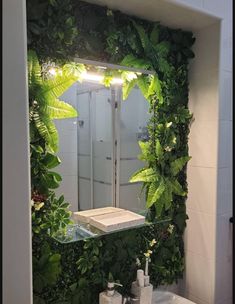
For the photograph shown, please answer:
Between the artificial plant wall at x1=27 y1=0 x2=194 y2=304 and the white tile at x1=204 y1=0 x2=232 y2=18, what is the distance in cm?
21

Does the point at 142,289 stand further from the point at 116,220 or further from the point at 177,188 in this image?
the point at 177,188

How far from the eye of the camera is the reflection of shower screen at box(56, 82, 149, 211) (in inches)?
53.7

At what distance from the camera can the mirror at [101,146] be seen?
135cm

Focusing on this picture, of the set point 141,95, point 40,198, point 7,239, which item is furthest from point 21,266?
point 141,95

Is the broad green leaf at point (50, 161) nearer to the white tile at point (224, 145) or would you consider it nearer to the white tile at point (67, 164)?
the white tile at point (67, 164)

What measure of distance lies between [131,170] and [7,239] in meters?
0.89

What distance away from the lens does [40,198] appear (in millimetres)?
1217

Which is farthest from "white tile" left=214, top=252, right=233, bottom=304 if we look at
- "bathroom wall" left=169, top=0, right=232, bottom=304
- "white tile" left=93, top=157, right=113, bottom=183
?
"white tile" left=93, top=157, right=113, bottom=183

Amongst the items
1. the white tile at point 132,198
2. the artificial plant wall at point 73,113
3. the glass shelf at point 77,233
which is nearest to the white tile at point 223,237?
the artificial plant wall at point 73,113

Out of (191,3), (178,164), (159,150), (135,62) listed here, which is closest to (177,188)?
(178,164)

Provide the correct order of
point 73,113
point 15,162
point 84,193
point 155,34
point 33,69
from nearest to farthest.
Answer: point 15,162, point 33,69, point 73,113, point 84,193, point 155,34

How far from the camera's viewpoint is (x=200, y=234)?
163 cm

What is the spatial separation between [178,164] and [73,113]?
65 cm

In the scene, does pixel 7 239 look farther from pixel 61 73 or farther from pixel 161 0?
pixel 161 0
